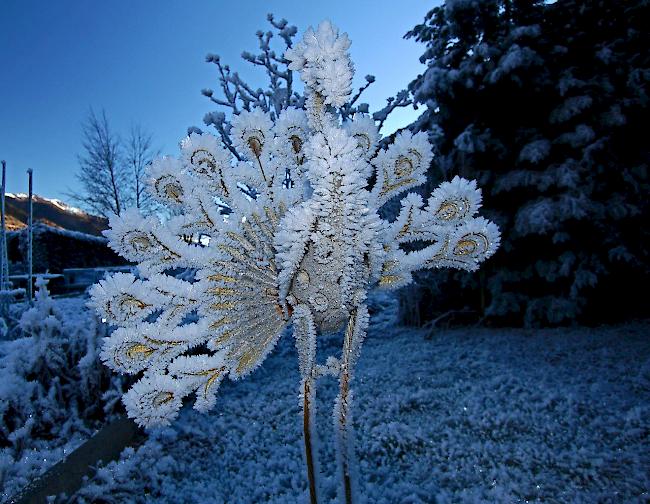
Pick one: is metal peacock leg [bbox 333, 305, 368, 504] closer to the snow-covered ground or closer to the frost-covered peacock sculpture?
the frost-covered peacock sculpture

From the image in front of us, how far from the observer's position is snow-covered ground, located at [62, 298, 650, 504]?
204 centimetres

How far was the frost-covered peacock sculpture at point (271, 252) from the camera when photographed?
77 cm

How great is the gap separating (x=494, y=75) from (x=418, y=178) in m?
5.40

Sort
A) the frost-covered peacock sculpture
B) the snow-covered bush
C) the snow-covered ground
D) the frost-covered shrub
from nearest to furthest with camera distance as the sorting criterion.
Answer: the frost-covered peacock sculpture < the snow-covered ground < the snow-covered bush < the frost-covered shrub

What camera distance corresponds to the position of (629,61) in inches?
218

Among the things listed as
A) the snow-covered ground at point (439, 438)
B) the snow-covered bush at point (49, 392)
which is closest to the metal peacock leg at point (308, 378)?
the snow-covered ground at point (439, 438)

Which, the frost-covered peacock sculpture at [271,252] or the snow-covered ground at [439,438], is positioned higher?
the frost-covered peacock sculpture at [271,252]

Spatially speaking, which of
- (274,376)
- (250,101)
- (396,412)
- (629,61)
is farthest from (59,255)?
(629,61)

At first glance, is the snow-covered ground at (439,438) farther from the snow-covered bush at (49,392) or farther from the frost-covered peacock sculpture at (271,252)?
the frost-covered peacock sculpture at (271,252)

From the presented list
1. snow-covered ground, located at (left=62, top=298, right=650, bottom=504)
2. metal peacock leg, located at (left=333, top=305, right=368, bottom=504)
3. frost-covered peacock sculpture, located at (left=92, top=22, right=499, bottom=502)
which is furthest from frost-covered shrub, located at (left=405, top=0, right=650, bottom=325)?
metal peacock leg, located at (left=333, top=305, right=368, bottom=504)

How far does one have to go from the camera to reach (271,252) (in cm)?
86

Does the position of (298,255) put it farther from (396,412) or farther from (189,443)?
(396,412)

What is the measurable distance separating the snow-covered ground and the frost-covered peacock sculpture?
1.48 m

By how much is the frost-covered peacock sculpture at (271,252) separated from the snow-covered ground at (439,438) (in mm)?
1476
